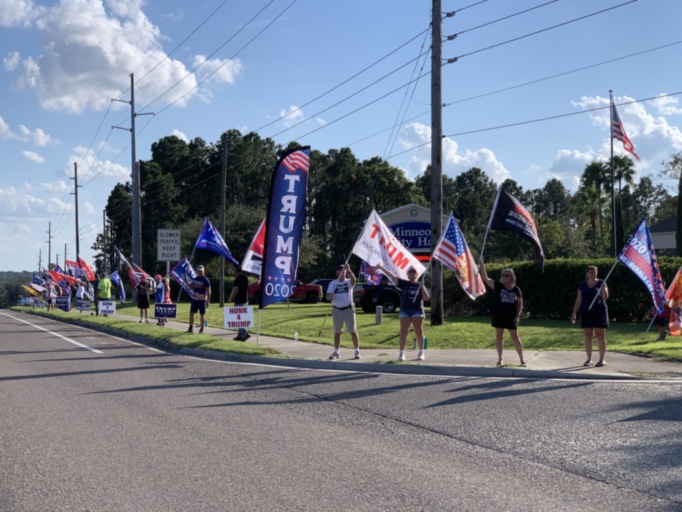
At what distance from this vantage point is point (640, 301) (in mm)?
18469

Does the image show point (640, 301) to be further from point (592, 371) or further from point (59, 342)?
point (59, 342)

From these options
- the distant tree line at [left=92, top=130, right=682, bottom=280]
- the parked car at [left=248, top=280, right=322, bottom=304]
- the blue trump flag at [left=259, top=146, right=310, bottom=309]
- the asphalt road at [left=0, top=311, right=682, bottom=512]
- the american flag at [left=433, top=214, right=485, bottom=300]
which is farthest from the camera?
the distant tree line at [left=92, top=130, right=682, bottom=280]

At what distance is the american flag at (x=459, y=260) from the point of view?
47.1 feet

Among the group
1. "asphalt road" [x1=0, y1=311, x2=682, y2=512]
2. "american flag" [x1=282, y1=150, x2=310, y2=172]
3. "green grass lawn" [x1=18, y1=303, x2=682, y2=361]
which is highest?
"american flag" [x1=282, y1=150, x2=310, y2=172]

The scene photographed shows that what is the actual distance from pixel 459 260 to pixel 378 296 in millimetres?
12002

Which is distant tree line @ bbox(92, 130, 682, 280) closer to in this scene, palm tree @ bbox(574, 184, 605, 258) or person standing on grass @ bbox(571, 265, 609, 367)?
palm tree @ bbox(574, 184, 605, 258)

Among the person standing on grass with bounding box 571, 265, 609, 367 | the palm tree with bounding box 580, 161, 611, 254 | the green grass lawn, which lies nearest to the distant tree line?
the palm tree with bounding box 580, 161, 611, 254

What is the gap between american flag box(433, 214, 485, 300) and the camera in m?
14.4

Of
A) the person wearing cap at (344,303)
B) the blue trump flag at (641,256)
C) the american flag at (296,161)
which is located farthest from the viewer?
the american flag at (296,161)

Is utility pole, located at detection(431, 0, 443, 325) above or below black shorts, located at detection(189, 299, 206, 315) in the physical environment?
above

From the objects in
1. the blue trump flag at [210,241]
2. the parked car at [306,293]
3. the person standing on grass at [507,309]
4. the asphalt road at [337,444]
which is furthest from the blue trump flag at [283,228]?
the parked car at [306,293]

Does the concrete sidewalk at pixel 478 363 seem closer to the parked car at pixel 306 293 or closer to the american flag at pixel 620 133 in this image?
the american flag at pixel 620 133

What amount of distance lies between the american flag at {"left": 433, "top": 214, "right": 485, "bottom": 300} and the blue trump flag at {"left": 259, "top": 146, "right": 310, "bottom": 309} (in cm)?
311

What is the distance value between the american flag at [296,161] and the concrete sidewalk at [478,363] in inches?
159
